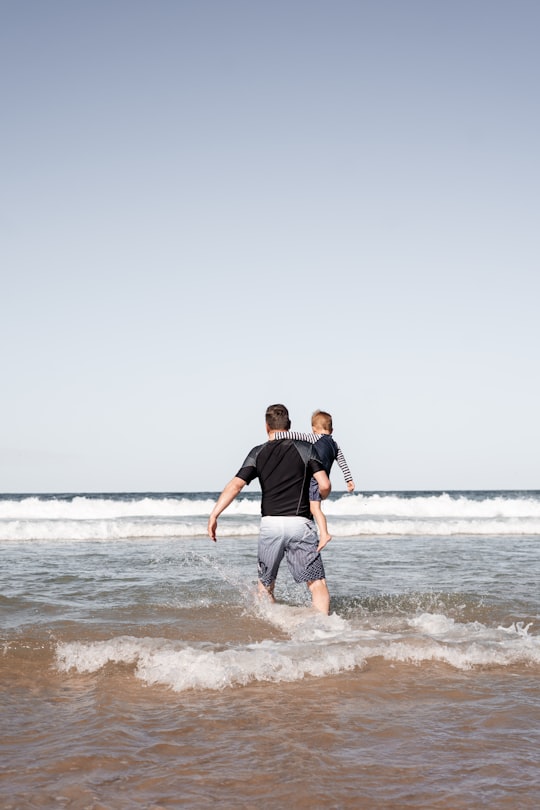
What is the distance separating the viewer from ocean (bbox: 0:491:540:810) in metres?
2.92

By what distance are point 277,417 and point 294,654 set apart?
2.26 metres

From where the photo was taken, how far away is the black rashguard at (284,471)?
6316 mm

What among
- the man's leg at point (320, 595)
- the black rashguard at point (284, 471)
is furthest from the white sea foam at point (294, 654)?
the black rashguard at point (284, 471)

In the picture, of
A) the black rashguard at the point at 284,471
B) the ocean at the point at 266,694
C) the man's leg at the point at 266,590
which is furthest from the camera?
the man's leg at the point at 266,590

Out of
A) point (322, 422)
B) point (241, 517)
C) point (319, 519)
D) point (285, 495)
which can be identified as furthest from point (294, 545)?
point (241, 517)

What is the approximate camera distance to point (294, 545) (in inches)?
253

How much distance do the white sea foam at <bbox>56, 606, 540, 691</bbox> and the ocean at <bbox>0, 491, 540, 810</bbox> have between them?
0.02 metres

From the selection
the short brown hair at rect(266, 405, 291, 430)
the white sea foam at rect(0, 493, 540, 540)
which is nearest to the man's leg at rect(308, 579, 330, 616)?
the short brown hair at rect(266, 405, 291, 430)

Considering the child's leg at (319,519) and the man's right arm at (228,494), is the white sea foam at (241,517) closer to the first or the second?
the child's leg at (319,519)

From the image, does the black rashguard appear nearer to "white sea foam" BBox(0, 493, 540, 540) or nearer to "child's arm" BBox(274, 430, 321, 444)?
"child's arm" BBox(274, 430, 321, 444)

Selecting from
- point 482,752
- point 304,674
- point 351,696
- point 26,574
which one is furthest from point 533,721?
point 26,574

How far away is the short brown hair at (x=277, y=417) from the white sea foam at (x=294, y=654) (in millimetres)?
1930

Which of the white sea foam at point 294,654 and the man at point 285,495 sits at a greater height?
the man at point 285,495

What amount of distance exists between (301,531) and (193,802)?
12.3 ft
